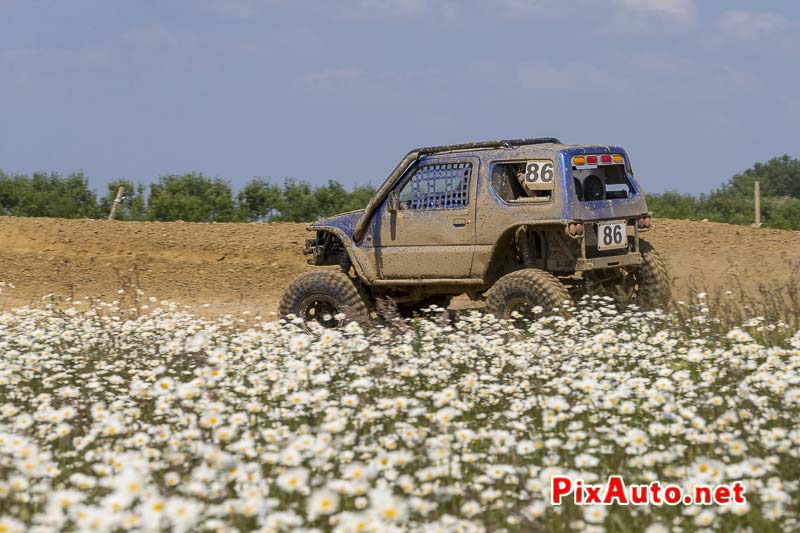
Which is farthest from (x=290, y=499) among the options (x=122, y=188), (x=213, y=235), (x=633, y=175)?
(x=122, y=188)

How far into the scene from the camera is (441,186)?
10.4 m

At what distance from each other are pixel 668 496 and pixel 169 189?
21.1m

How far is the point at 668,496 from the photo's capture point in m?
4.62

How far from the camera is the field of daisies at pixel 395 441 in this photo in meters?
4.14

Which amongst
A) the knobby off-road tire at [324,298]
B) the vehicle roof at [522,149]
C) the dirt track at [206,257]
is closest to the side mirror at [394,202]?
the vehicle roof at [522,149]

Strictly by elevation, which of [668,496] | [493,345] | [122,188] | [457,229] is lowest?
[668,496]

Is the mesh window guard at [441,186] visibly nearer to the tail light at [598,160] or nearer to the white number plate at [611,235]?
the tail light at [598,160]

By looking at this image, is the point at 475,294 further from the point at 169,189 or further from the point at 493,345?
the point at 169,189

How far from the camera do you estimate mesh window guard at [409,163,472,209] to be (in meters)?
10.3

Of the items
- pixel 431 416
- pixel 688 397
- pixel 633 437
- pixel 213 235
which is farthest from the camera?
pixel 213 235

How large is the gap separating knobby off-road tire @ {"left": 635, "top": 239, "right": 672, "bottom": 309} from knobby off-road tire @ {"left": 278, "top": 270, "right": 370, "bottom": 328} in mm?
2917

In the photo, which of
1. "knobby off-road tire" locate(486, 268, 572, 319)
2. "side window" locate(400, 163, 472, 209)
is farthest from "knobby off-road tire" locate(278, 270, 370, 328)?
"knobby off-road tire" locate(486, 268, 572, 319)

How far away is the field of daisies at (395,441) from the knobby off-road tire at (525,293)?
162cm

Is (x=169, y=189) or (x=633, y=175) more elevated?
(x=169, y=189)
